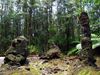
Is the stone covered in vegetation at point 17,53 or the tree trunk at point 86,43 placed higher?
the tree trunk at point 86,43

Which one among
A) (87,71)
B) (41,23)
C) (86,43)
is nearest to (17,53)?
(86,43)

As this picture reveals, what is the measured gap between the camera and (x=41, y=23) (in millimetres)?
52906

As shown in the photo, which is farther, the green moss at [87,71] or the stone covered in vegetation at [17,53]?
the stone covered in vegetation at [17,53]

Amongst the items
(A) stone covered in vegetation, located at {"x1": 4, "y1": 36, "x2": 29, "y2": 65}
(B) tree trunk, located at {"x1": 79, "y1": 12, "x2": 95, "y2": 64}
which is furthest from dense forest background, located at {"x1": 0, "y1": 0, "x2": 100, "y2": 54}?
(B) tree trunk, located at {"x1": 79, "y1": 12, "x2": 95, "y2": 64}

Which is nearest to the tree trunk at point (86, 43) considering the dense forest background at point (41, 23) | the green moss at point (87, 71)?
the green moss at point (87, 71)

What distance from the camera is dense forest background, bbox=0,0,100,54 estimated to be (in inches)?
1596

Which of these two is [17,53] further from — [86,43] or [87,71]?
[87,71]

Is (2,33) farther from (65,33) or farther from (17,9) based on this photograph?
(65,33)

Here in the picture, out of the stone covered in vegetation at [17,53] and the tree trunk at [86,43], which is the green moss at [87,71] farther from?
the stone covered in vegetation at [17,53]

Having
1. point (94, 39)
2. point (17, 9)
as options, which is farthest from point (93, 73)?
point (17, 9)

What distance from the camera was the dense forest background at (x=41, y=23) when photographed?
40531 mm

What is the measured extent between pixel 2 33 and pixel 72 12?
1567 centimetres

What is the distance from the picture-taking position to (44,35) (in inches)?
1847

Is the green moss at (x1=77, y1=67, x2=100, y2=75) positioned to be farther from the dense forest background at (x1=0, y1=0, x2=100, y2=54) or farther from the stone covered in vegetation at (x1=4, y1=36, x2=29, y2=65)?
the dense forest background at (x1=0, y1=0, x2=100, y2=54)
